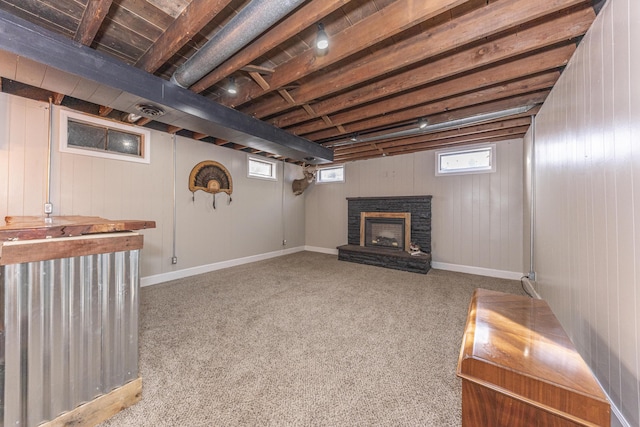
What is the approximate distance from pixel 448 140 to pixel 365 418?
4.46 meters

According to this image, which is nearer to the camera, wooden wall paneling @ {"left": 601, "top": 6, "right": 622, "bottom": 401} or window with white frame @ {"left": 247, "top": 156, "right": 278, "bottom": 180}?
wooden wall paneling @ {"left": 601, "top": 6, "right": 622, "bottom": 401}

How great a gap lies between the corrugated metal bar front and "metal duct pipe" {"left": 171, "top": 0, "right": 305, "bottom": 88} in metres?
1.67

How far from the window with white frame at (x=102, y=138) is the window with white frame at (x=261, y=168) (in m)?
1.91

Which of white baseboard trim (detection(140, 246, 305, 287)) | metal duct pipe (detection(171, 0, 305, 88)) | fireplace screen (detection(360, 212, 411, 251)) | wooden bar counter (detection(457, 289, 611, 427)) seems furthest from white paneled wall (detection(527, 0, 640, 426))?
white baseboard trim (detection(140, 246, 305, 287))

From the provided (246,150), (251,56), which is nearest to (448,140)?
(251,56)

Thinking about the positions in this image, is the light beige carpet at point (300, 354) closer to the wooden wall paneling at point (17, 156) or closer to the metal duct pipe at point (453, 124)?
the wooden wall paneling at point (17, 156)

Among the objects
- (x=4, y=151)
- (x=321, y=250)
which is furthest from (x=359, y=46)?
(x=321, y=250)

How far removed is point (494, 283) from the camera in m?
3.83

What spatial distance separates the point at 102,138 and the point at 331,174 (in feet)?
15.3

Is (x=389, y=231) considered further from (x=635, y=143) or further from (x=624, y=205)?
(x=635, y=143)

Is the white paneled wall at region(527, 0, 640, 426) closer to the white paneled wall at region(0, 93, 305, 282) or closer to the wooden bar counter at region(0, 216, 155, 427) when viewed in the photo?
the wooden bar counter at region(0, 216, 155, 427)

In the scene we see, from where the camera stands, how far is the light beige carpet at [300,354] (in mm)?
1373

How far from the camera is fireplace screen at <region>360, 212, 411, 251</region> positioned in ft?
16.7

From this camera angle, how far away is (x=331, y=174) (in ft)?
21.2
